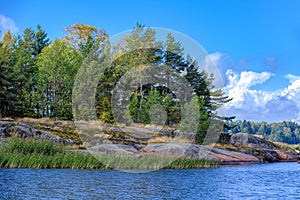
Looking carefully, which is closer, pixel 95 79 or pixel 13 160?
pixel 13 160

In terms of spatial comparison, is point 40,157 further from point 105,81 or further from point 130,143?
point 105,81

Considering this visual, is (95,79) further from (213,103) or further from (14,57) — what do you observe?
(213,103)

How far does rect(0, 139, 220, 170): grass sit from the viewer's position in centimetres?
2566

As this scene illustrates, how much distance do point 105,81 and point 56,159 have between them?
26755 mm

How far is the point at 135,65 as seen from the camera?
179 ft

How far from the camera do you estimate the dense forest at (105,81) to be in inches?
1953

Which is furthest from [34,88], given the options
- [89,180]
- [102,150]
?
[89,180]

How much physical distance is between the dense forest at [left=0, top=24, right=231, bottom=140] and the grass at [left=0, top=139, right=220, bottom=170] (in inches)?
670

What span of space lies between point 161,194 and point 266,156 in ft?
108

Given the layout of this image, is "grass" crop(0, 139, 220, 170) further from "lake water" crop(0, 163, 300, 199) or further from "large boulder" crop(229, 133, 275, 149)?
"large boulder" crop(229, 133, 275, 149)

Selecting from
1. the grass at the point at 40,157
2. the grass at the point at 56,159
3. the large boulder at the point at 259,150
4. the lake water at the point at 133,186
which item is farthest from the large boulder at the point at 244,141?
the grass at the point at 40,157

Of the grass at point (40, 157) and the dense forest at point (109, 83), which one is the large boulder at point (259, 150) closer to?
the dense forest at point (109, 83)

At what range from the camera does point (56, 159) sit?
2670 centimetres

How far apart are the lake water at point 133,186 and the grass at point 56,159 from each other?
5.18 ft
